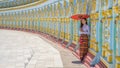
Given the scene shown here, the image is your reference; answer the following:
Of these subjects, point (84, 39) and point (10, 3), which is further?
point (10, 3)

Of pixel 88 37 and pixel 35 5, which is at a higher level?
pixel 35 5

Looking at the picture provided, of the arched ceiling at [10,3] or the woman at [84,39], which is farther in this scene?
the arched ceiling at [10,3]

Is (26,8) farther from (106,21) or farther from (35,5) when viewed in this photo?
(106,21)

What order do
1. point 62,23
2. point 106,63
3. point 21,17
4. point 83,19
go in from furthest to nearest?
1. point 21,17
2. point 62,23
3. point 83,19
4. point 106,63

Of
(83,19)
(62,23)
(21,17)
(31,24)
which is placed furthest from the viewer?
(21,17)

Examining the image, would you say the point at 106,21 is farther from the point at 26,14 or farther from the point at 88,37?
the point at 26,14

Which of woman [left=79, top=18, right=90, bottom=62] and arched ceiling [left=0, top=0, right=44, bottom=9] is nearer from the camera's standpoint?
woman [left=79, top=18, right=90, bottom=62]

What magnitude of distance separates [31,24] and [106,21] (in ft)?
113

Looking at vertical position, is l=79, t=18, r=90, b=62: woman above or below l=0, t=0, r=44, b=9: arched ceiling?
below

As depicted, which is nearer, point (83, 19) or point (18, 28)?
point (83, 19)

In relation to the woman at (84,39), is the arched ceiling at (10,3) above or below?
above

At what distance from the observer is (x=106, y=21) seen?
10.1 metres

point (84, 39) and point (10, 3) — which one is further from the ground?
point (10, 3)

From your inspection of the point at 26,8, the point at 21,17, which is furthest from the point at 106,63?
the point at 21,17
